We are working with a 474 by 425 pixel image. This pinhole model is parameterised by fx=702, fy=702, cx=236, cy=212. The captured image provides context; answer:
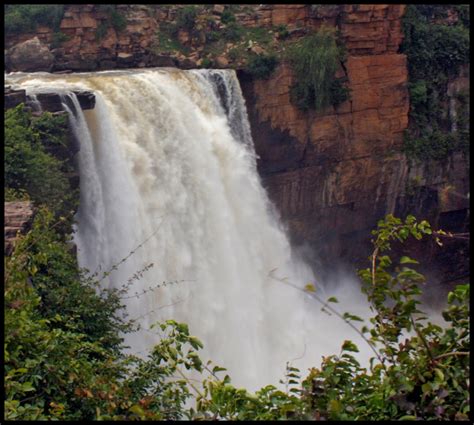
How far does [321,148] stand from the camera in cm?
1597

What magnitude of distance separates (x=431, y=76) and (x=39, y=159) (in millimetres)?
10821

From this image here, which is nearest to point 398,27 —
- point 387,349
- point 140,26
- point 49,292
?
point 140,26

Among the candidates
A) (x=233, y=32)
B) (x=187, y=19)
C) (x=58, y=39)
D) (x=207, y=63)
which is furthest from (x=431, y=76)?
(x=58, y=39)

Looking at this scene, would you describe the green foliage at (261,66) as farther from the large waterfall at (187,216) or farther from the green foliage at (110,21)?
the green foliage at (110,21)

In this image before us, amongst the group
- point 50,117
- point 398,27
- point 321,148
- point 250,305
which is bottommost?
point 250,305

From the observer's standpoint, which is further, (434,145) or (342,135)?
(434,145)

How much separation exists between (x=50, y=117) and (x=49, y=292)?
4343mm

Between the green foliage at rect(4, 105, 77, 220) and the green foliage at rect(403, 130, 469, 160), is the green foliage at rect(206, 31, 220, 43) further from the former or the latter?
the green foliage at rect(4, 105, 77, 220)

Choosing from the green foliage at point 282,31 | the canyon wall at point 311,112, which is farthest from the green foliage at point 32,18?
the green foliage at point 282,31

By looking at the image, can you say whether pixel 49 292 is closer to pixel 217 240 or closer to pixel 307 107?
pixel 217 240

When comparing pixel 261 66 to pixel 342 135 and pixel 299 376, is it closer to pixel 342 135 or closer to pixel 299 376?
pixel 342 135

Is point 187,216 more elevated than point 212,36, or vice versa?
point 212,36

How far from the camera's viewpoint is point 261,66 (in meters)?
15.1

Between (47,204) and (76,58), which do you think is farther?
(76,58)
